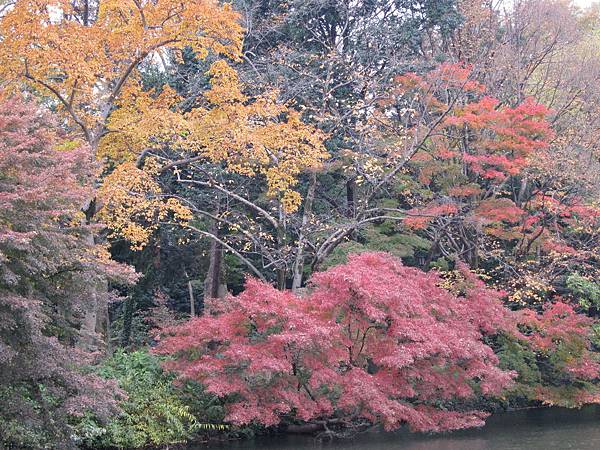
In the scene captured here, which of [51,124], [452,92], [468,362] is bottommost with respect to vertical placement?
[468,362]

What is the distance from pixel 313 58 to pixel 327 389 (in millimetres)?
9082

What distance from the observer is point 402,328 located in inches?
493

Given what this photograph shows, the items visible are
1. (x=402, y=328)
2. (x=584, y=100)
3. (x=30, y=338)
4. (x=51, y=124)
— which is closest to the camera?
(x=30, y=338)

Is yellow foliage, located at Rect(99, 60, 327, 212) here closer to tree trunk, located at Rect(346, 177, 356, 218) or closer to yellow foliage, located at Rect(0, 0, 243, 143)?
yellow foliage, located at Rect(0, 0, 243, 143)

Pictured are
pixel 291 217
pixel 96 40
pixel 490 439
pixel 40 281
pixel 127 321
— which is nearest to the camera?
pixel 40 281

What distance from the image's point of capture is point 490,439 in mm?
14656

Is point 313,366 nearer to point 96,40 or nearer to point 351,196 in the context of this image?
point 96,40

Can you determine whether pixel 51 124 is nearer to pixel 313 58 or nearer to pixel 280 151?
pixel 280 151

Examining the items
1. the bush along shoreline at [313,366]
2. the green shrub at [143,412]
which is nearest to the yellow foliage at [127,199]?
the bush along shoreline at [313,366]

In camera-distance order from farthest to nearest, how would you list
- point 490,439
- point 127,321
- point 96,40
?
point 127,321, point 490,439, point 96,40

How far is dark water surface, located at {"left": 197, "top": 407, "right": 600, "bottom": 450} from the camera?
13523 millimetres

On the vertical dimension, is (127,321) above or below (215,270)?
below

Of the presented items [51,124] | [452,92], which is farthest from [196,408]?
[452,92]

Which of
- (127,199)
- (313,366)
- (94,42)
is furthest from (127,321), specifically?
(94,42)
